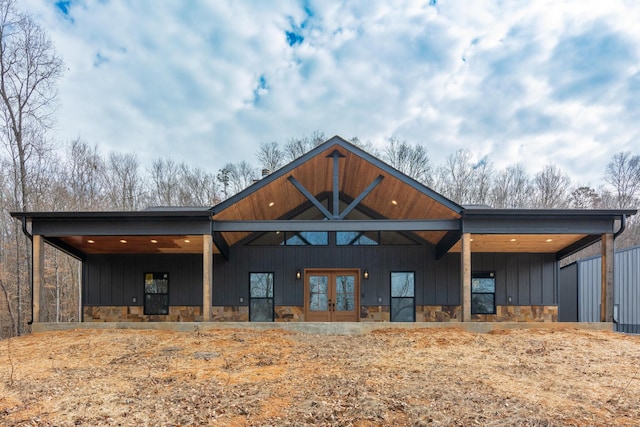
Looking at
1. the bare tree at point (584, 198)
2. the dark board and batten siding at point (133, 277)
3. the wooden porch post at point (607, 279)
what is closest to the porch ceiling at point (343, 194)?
the dark board and batten siding at point (133, 277)

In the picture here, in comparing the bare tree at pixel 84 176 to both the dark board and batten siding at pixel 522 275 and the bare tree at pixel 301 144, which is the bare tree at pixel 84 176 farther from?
the dark board and batten siding at pixel 522 275

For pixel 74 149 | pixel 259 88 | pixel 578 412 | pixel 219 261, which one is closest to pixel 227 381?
pixel 578 412

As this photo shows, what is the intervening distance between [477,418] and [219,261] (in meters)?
8.55

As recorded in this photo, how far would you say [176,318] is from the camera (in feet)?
35.2

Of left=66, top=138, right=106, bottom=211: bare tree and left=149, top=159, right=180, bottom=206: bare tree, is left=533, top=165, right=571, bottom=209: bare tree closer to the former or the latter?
left=149, top=159, right=180, bottom=206: bare tree

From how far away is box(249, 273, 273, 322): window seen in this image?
10562 mm

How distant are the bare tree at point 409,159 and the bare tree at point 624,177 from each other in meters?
10.9

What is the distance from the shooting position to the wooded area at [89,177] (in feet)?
42.5

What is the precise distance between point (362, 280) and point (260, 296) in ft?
9.70

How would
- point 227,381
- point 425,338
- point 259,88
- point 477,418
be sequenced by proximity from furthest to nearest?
point 259,88, point 425,338, point 227,381, point 477,418

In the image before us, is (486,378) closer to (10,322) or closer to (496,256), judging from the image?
(496,256)

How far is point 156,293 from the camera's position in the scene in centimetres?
1079

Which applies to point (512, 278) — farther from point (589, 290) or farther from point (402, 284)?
point (589, 290)

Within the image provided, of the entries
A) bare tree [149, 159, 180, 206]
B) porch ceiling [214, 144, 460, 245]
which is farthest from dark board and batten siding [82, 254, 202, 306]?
bare tree [149, 159, 180, 206]
